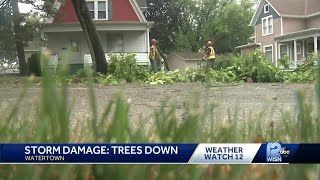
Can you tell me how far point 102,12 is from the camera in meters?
26.6

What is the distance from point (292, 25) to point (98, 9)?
12.9m

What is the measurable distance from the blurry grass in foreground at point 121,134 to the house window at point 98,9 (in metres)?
26.2

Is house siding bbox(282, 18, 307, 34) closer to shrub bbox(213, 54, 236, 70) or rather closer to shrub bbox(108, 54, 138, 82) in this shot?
shrub bbox(213, 54, 236, 70)

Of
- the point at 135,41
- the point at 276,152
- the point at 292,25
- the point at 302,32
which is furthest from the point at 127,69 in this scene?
the point at 292,25

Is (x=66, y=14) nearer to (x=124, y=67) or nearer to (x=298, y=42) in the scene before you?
(x=124, y=67)

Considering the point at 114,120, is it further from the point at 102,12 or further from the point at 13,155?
the point at 102,12

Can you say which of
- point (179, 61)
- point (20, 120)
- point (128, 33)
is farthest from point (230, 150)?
point (128, 33)

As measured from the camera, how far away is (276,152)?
920mm

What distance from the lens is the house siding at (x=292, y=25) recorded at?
1031 inches

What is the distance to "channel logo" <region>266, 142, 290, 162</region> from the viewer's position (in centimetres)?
90

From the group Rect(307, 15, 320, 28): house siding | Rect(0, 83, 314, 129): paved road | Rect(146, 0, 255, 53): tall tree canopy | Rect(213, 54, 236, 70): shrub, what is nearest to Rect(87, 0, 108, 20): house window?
Rect(307, 15, 320, 28): house siding

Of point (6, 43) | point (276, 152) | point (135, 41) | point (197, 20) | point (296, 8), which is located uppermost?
point (296, 8)

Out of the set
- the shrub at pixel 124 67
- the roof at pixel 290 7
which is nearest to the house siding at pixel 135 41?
the roof at pixel 290 7

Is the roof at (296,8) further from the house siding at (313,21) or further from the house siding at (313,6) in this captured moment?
the house siding at (313,21)
